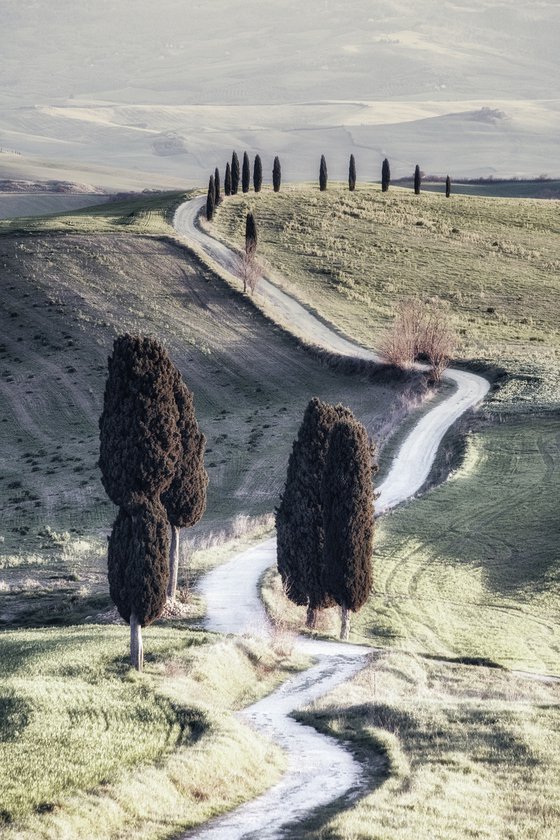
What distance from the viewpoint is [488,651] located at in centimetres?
4528

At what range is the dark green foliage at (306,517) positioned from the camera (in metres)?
46.7

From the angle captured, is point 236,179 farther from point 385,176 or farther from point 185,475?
point 185,475

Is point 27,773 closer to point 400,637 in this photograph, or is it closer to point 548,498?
point 400,637

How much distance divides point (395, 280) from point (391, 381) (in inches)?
1355

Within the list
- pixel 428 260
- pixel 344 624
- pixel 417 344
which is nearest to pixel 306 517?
pixel 344 624

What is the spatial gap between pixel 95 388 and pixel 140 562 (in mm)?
59081

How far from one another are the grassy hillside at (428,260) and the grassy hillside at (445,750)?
167 ft

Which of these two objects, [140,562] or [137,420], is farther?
[137,420]

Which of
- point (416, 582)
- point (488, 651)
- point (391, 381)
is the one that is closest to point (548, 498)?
point (416, 582)

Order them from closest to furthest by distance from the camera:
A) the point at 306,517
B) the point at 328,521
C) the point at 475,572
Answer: the point at 328,521, the point at 306,517, the point at 475,572

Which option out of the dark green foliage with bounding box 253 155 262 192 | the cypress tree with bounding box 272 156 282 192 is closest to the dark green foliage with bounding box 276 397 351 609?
the cypress tree with bounding box 272 156 282 192

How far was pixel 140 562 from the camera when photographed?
37438 mm

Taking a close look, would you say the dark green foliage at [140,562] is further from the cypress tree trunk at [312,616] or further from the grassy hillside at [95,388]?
the cypress tree trunk at [312,616]

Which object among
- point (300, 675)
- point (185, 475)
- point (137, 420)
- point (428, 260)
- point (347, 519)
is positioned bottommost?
point (300, 675)
